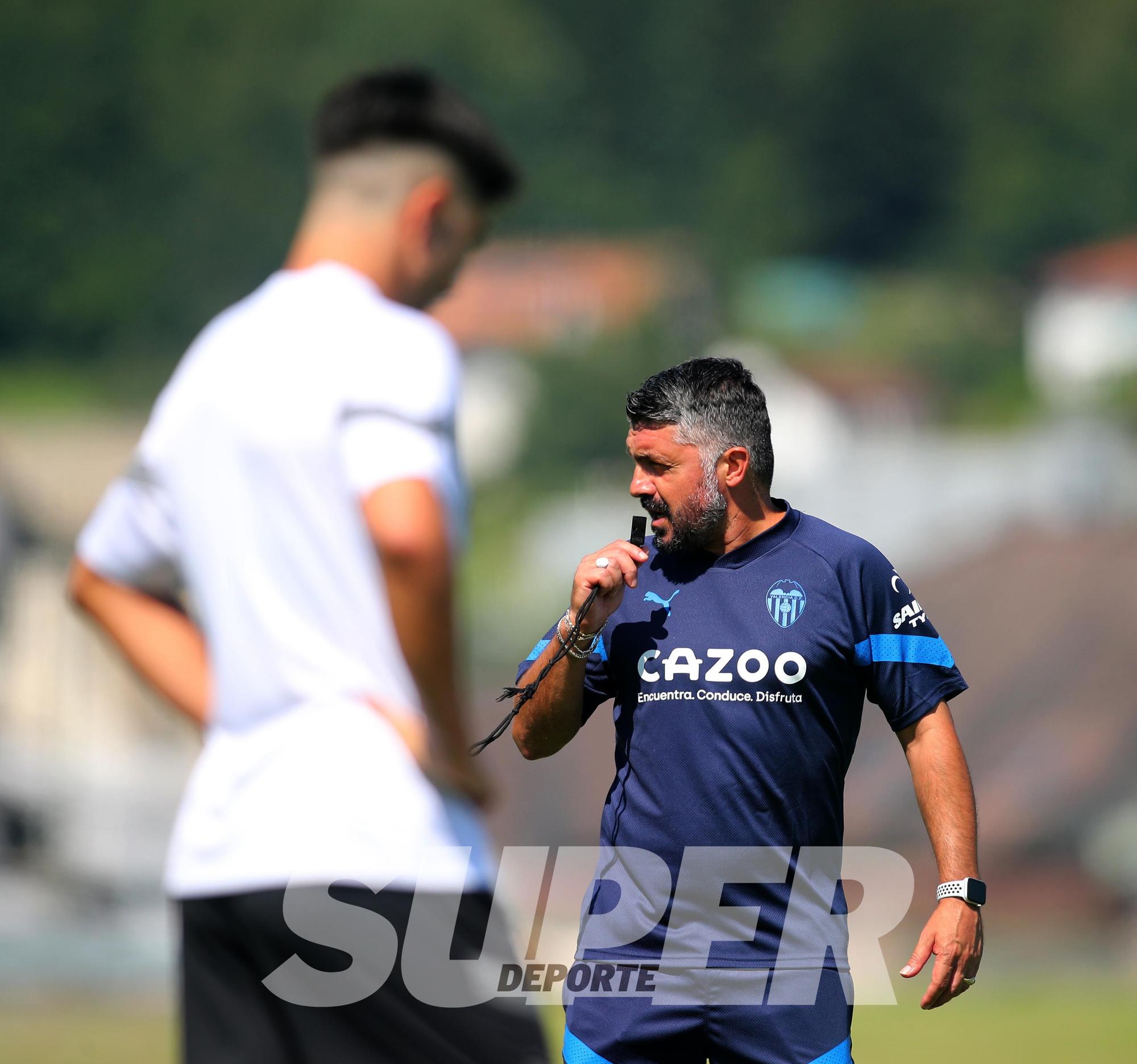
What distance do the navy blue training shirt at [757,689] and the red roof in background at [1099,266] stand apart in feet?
212

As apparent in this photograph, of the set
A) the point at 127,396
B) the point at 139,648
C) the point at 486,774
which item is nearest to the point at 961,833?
the point at 486,774

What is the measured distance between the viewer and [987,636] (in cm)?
3003

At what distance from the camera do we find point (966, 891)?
3.21m

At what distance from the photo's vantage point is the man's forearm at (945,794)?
3.26 metres

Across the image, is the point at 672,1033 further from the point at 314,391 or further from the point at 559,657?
the point at 314,391

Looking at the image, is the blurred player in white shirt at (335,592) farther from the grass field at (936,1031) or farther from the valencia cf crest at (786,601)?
the grass field at (936,1031)

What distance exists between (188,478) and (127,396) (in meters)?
50.8

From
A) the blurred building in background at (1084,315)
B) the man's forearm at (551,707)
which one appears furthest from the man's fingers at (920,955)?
the blurred building in background at (1084,315)

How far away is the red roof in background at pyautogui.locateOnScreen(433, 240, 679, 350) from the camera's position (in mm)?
60781

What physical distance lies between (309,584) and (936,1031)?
1254cm

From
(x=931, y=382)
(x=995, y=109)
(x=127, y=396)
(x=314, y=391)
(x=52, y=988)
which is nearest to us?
(x=314, y=391)

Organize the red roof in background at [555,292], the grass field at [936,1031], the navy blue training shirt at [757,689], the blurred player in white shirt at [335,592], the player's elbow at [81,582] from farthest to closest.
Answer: the red roof in background at [555,292] < the grass field at [936,1031] < the navy blue training shirt at [757,689] < the player's elbow at [81,582] < the blurred player in white shirt at [335,592]

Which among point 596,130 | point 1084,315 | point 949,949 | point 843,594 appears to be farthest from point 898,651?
point 596,130

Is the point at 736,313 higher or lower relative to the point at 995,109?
lower
